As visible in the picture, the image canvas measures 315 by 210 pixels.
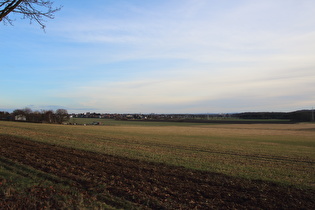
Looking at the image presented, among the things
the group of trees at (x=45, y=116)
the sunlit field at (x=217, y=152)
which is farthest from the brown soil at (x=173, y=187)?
the group of trees at (x=45, y=116)

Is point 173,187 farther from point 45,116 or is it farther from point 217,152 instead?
point 45,116

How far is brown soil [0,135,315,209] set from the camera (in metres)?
7.25

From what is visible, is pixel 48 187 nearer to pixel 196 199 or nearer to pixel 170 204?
pixel 170 204

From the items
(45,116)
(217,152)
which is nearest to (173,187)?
(217,152)

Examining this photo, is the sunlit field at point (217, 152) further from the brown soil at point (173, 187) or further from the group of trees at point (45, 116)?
the group of trees at point (45, 116)

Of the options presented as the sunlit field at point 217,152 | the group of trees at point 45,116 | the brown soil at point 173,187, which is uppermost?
the group of trees at point 45,116

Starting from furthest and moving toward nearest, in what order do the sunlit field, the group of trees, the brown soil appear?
1. the group of trees
2. the sunlit field
3. the brown soil

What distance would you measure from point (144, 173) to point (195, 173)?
2360mm

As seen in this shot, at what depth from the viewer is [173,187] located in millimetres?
8586

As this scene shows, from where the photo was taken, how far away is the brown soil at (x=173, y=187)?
725 cm

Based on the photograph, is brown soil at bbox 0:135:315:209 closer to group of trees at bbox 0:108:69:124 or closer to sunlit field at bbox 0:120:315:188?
sunlit field at bbox 0:120:315:188

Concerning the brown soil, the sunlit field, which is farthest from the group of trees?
the brown soil

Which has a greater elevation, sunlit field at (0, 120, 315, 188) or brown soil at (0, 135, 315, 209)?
brown soil at (0, 135, 315, 209)

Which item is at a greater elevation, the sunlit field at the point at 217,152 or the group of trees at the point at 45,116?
the group of trees at the point at 45,116
